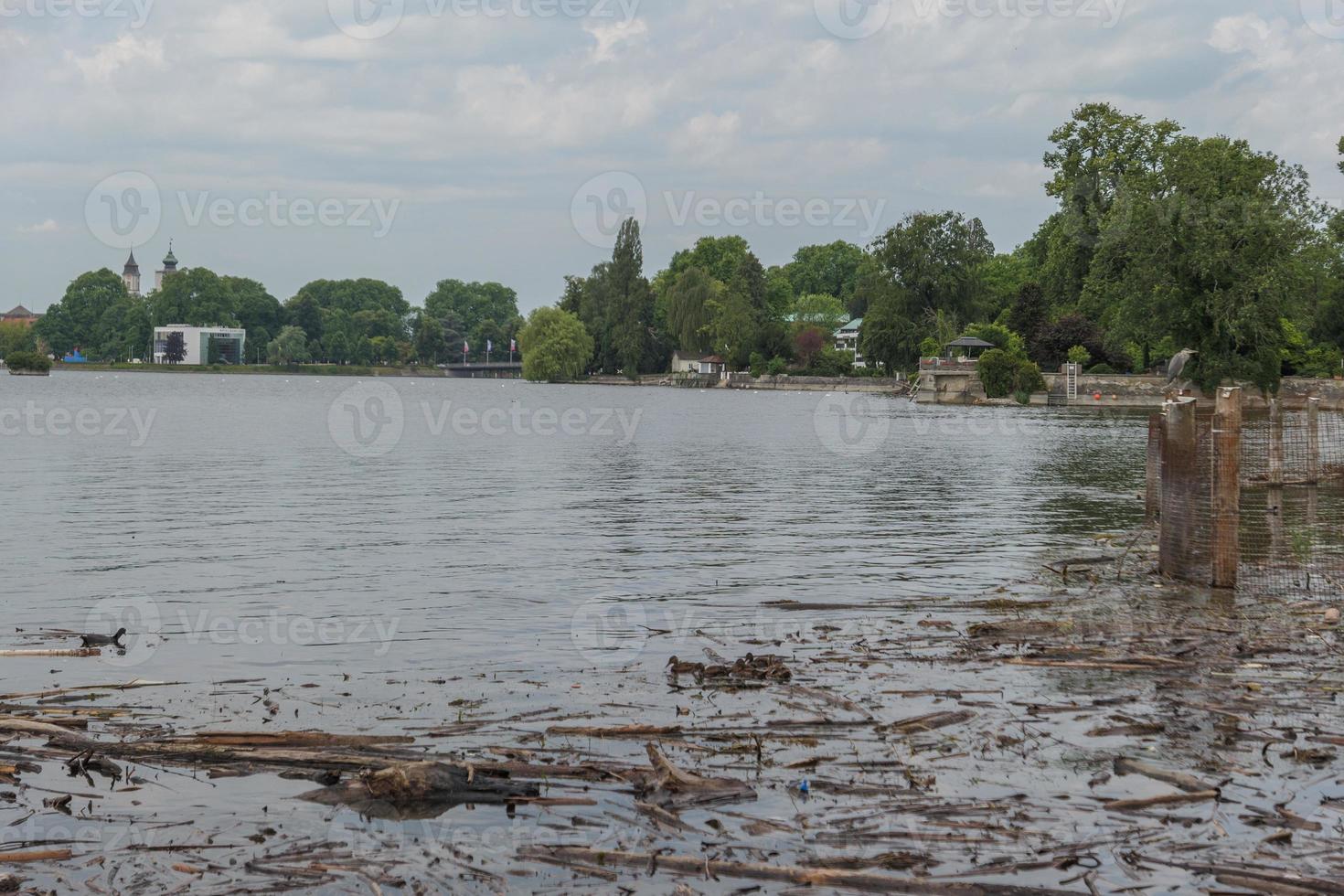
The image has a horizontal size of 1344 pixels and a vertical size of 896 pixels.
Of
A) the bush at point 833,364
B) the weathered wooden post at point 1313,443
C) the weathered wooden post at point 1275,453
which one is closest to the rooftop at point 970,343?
the bush at point 833,364

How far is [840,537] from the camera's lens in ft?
73.8

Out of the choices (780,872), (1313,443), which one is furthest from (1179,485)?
(1313,443)

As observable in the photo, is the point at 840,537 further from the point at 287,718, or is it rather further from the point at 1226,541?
the point at 287,718

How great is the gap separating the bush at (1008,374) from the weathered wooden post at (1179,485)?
86621mm

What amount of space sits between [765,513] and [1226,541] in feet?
41.4

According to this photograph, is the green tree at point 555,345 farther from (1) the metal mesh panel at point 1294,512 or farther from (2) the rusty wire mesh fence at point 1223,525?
(2) the rusty wire mesh fence at point 1223,525

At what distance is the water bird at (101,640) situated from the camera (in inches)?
485

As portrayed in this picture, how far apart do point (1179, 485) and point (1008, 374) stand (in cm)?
8892

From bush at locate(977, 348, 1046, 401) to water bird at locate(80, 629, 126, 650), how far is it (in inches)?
3664

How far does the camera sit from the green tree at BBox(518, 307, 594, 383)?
17562 centimetres

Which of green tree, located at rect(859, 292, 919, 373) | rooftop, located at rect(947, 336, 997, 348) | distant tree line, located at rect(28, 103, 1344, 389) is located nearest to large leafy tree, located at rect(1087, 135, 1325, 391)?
distant tree line, located at rect(28, 103, 1344, 389)

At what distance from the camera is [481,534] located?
22.9 meters

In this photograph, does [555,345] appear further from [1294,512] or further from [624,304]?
[1294,512]

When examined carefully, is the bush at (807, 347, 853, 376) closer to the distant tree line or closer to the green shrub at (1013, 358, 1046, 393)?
the distant tree line
